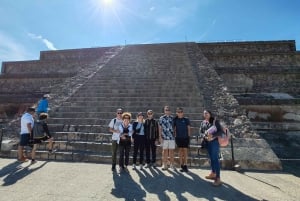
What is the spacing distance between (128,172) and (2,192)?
2.52m

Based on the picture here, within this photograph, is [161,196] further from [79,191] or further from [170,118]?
[170,118]

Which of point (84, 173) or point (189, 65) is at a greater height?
point (189, 65)

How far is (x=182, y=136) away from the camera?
573 cm

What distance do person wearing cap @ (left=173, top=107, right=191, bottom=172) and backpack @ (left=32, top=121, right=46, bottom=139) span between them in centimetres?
378

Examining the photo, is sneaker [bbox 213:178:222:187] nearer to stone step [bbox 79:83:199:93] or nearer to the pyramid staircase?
the pyramid staircase

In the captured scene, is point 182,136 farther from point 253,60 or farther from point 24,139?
point 253,60

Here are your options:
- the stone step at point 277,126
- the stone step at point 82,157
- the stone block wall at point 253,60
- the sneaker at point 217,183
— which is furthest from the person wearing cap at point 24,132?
the stone block wall at point 253,60

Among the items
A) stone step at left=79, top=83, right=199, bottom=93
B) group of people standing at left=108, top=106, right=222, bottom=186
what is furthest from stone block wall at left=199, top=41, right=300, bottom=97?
group of people standing at left=108, top=106, right=222, bottom=186

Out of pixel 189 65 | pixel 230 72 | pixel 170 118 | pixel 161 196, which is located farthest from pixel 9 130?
pixel 230 72

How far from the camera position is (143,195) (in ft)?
13.4

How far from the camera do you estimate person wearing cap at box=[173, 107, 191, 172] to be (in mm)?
5691

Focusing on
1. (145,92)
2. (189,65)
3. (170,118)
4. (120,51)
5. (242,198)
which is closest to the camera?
(242,198)

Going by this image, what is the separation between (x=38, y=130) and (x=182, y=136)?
13.2ft

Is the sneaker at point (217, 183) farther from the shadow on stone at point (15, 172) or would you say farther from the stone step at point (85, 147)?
the shadow on stone at point (15, 172)
